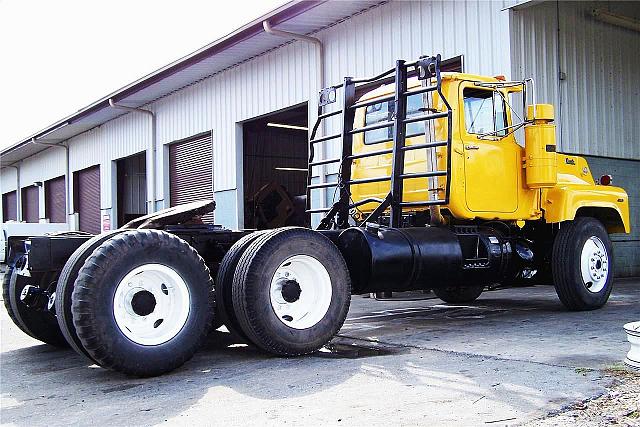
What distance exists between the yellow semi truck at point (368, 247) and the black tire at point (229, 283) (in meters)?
0.02

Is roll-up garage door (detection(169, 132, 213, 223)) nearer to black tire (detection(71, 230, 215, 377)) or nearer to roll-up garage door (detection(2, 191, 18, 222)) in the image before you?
black tire (detection(71, 230, 215, 377))

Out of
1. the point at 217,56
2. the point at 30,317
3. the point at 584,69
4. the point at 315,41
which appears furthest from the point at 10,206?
the point at 30,317

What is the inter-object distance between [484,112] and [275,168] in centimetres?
1279

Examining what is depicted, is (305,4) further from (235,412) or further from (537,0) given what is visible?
(235,412)

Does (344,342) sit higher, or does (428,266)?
(428,266)

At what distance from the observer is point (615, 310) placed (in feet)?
27.6

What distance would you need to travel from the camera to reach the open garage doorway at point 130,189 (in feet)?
80.8

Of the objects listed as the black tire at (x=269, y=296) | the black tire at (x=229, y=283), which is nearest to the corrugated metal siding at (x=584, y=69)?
the black tire at (x=269, y=296)

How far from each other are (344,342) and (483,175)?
2522 mm

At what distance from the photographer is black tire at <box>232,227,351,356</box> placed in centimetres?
559

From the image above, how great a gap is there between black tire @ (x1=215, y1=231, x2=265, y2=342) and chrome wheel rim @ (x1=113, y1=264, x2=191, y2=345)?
522mm

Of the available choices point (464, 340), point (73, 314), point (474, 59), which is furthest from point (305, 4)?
point (73, 314)

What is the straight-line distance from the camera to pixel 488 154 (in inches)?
301

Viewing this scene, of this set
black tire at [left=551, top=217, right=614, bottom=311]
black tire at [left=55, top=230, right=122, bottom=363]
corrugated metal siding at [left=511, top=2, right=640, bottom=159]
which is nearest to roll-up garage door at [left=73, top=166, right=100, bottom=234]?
corrugated metal siding at [left=511, top=2, right=640, bottom=159]
